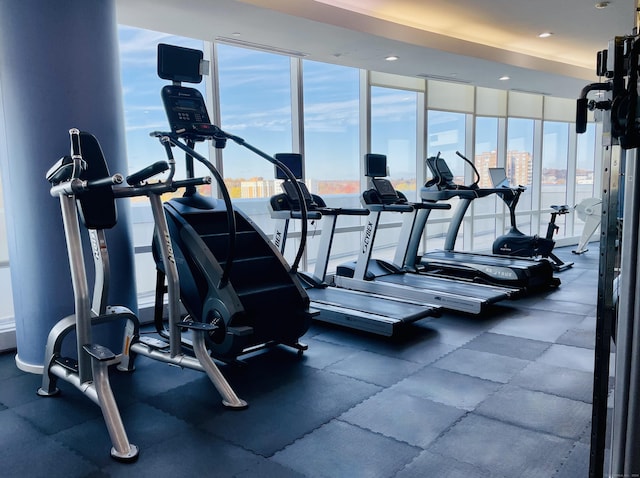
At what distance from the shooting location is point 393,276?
638 cm

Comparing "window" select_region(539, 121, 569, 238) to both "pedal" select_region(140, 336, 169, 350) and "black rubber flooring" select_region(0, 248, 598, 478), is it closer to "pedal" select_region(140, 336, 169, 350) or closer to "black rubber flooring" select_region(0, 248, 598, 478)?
"black rubber flooring" select_region(0, 248, 598, 478)

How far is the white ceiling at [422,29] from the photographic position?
182 inches

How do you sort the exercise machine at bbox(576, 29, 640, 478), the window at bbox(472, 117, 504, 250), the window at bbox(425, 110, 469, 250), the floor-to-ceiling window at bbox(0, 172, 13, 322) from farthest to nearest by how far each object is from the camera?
the window at bbox(472, 117, 504, 250)
the window at bbox(425, 110, 469, 250)
the floor-to-ceiling window at bbox(0, 172, 13, 322)
the exercise machine at bbox(576, 29, 640, 478)

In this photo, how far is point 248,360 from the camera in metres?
Answer: 3.99

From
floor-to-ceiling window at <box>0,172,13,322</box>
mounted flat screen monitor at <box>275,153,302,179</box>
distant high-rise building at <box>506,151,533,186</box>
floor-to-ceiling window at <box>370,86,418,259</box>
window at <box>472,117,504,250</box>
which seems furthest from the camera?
distant high-rise building at <box>506,151,533,186</box>

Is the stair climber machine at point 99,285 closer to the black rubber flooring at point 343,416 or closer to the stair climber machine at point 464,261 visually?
the black rubber flooring at point 343,416

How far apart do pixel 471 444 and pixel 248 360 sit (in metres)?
1.94

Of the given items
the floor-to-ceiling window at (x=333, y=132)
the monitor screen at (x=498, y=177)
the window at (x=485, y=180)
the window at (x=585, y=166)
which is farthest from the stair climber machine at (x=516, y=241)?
the window at (x=585, y=166)

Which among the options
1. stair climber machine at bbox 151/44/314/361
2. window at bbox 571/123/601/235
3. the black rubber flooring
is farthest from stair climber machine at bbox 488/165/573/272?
stair climber machine at bbox 151/44/314/361

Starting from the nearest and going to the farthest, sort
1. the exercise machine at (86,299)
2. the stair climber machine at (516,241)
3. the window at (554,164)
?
the exercise machine at (86,299) < the stair climber machine at (516,241) < the window at (554,164)

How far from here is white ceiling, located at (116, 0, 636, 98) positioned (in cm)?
462

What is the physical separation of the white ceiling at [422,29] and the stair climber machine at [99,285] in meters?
2.03

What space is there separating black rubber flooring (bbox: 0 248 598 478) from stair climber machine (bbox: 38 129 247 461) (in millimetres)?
195

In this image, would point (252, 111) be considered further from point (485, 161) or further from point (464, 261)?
point (485, 161)
